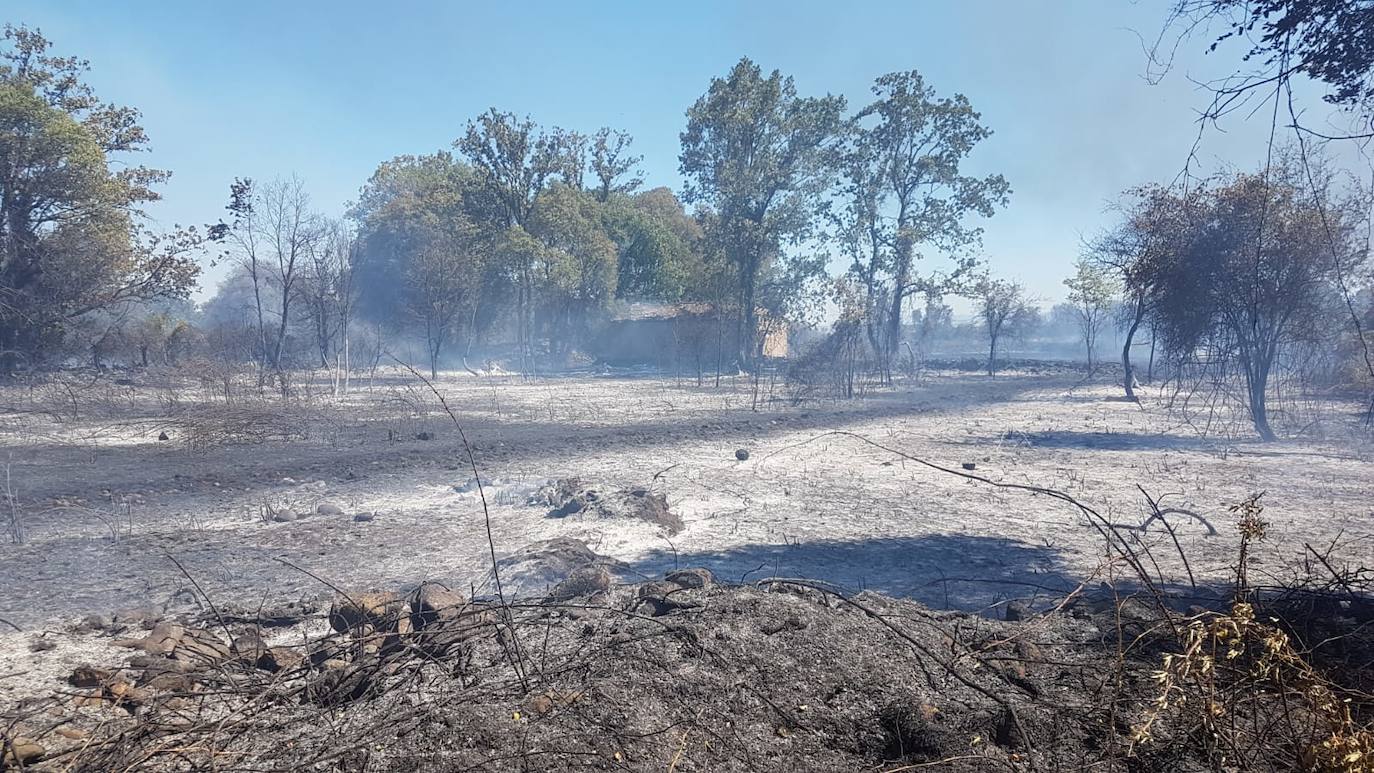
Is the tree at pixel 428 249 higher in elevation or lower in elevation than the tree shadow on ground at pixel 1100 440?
higher

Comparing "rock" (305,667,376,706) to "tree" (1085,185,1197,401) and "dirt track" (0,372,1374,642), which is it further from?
"tree" (1085,185,1197,401)

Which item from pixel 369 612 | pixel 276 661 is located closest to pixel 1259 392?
pixel 369 612

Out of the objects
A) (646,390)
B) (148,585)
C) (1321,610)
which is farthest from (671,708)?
(646,390)

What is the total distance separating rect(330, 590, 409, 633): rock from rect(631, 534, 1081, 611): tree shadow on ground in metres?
2.66

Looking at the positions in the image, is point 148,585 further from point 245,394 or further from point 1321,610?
point 245,394

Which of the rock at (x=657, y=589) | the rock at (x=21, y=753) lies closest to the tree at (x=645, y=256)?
the rock at (x=657, y=589)

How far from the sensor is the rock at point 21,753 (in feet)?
8.77

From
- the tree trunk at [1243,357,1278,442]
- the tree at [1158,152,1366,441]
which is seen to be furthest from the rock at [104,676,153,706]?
the tree trunk at [1243,357,1278,442]

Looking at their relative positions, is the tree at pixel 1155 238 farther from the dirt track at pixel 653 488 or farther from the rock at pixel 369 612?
the rock at pixel 369 612

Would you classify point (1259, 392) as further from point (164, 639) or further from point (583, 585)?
point (164, 639)

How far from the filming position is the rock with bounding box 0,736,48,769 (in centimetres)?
267

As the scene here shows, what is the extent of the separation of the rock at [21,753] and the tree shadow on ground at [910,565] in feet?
14.1

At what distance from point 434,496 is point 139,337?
2478cm

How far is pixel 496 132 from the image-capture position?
3803cm
